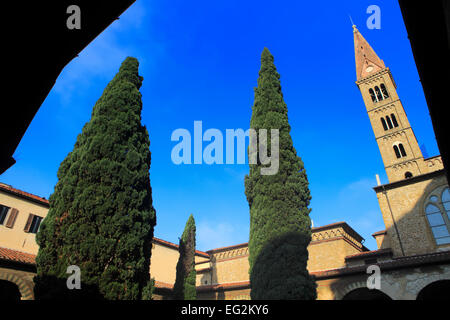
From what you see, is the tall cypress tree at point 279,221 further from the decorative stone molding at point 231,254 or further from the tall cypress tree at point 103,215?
the decorative stone molding at point 231,254

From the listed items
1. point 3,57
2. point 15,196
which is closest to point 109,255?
point 3,57

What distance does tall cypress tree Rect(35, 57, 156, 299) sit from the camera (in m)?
7.93

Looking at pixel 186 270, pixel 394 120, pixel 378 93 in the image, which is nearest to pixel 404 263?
pixel 186 270

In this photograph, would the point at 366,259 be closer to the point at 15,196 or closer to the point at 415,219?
the point at 415,219

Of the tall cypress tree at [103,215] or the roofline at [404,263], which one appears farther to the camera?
the roofline at [404,263]

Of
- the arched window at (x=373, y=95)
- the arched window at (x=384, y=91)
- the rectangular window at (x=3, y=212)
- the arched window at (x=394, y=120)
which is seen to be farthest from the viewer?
the arched window at (x=373, y=95)

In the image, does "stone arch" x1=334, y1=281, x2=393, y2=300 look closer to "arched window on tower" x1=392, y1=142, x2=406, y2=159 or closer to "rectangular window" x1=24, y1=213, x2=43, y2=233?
"rectangular window" x1=24, y1=213, x2=43, y2=233

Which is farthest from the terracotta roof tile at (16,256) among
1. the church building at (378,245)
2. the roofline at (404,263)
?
the roofline at (404,263)

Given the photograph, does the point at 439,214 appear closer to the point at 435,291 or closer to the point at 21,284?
the point at 435,291

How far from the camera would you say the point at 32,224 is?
612 inches

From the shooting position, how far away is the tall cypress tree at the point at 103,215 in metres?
7.93

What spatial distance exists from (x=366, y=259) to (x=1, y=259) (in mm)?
21528

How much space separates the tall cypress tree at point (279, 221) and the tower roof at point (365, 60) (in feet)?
91.9

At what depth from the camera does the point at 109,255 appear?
27.1 feet
